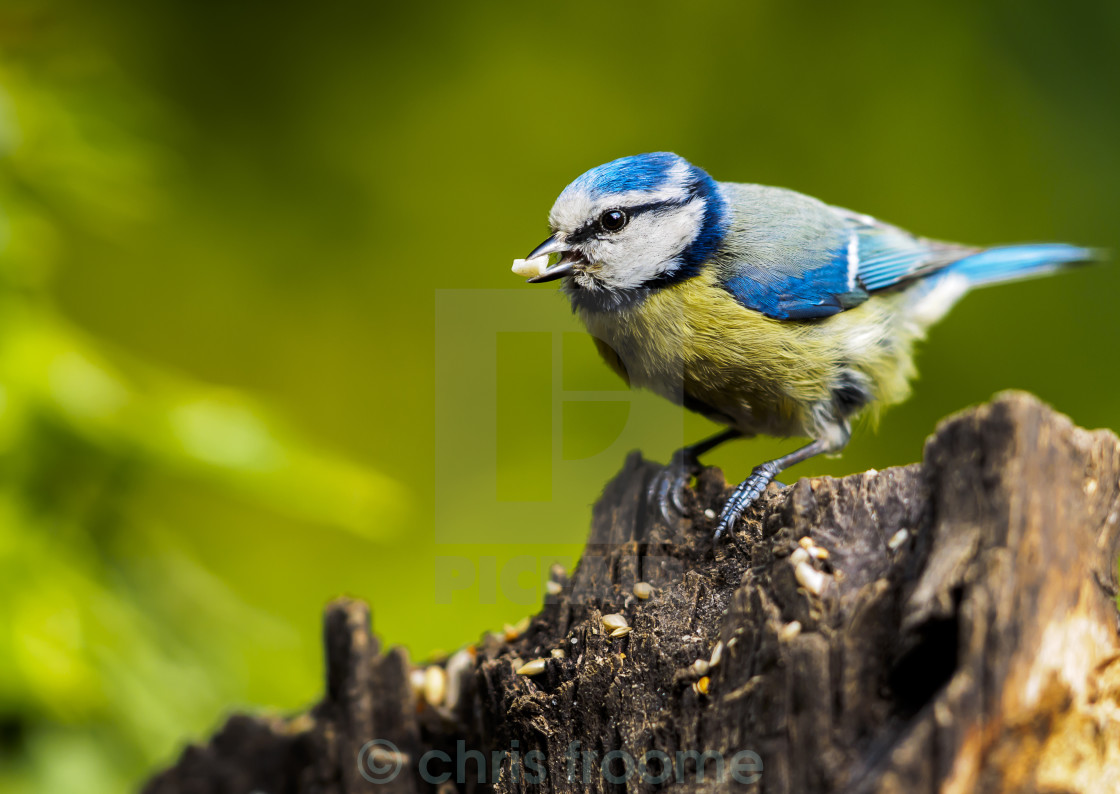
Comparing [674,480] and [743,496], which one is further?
[674,480]

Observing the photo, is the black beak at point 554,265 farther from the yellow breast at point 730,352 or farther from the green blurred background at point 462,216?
A: the green blurred background at point 462,216

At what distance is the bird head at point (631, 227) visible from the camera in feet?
5.54

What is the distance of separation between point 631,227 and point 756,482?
56cm

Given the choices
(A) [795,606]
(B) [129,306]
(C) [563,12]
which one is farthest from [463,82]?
(A) [795,606]

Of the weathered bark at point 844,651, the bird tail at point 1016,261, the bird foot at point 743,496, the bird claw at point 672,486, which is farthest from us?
the bird tail at point 1016,261

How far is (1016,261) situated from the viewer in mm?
2201

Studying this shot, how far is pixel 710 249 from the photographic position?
1759 mm

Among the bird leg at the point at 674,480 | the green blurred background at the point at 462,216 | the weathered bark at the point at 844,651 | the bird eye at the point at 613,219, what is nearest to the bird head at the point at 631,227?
the bird eye at the point at 613,219

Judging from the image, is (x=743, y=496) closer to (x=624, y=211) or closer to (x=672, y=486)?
(x=672, y=486)

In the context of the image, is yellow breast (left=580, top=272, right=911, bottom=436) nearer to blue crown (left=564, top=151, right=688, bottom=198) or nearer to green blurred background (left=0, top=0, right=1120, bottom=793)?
blue crown (left=564, top=151, right=688, bottom=198)

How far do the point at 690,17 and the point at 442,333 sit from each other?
137cm

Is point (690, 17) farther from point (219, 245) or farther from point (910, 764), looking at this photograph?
point (910, 764)

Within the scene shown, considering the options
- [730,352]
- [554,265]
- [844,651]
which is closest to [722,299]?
[730,352]

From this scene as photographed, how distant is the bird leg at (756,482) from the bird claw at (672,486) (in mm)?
96
